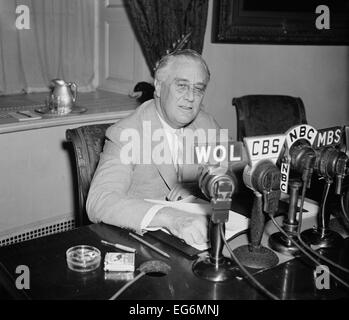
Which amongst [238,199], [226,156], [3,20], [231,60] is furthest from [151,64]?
[226,156]

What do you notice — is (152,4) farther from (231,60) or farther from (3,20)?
(3,20)

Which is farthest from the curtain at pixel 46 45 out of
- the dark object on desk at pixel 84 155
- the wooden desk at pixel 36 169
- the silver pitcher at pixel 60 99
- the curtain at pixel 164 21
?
the dark object on desk at pixel 84 155

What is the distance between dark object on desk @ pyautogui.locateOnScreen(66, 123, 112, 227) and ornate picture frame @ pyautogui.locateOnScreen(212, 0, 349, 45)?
69.5 inches

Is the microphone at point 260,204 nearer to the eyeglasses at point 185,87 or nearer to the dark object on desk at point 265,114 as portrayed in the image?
the eyeglasses at point 185,87

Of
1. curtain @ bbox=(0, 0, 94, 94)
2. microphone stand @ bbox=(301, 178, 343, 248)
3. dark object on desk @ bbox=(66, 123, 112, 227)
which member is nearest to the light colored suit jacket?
dark object on desk @ bbox=(66, 123, 112, 227)


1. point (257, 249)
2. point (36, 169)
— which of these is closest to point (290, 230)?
point (257, 249)

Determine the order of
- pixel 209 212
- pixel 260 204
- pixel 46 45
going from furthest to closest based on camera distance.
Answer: pixel 46 45, pixel 209 212, pixel 260 204

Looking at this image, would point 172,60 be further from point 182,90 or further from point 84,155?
point 84,155

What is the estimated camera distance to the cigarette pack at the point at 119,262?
48.3 inches

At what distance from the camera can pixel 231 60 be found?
3.61m

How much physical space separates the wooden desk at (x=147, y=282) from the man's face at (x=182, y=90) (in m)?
0.79

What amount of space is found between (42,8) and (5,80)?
599mm

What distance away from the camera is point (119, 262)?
4.07 ft

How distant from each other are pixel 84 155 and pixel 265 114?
1.78 metres
